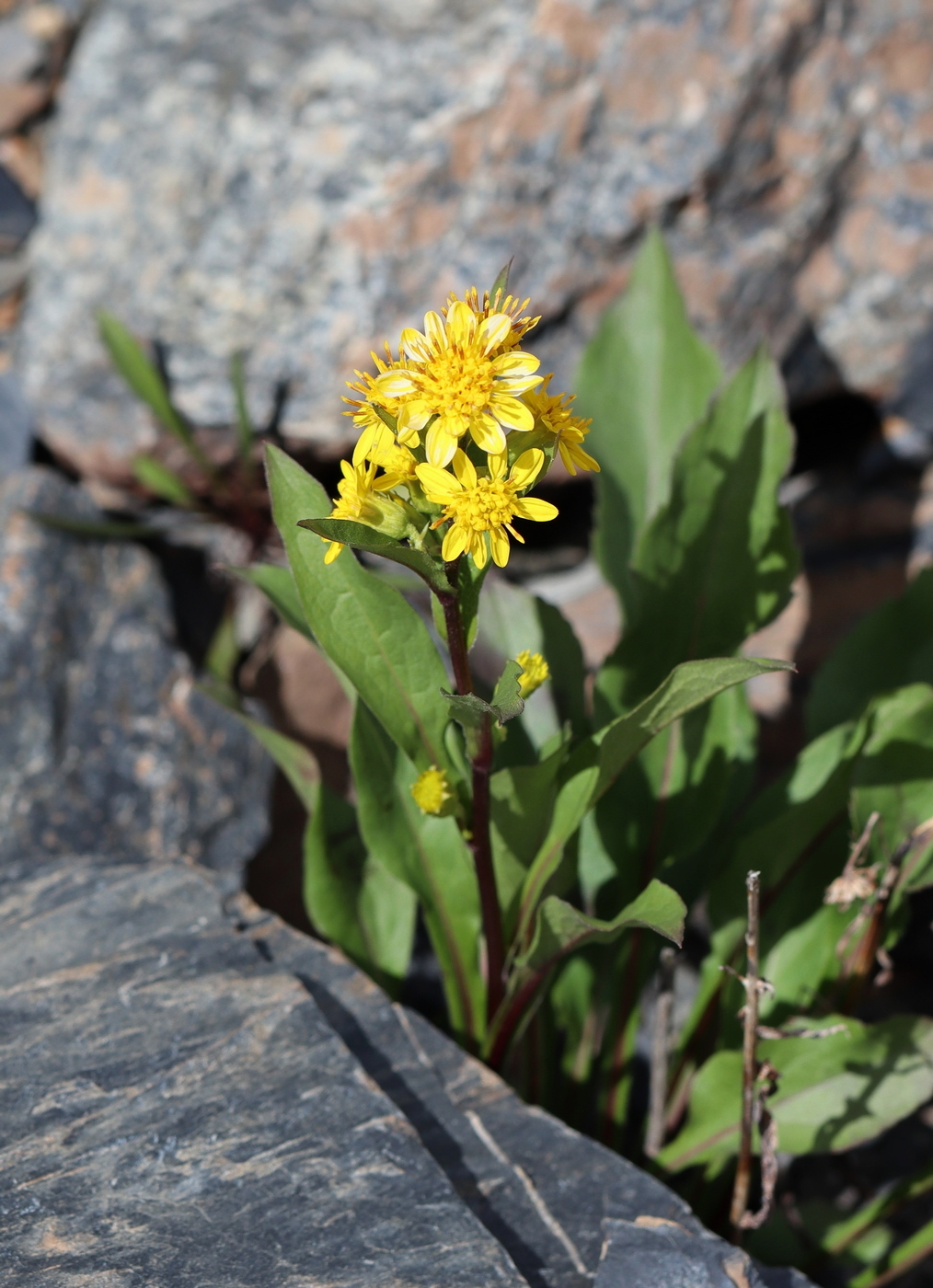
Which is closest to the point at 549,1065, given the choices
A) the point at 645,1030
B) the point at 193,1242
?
the point at 645,1030

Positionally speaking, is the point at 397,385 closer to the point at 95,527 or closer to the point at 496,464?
the point at 496,464

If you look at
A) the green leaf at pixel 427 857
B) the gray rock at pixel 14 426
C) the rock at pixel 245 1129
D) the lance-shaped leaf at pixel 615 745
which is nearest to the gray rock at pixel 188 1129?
the rock at pixel 245 1129

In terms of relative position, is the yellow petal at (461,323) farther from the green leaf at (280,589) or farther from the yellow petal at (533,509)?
the green leaf at (280,589)

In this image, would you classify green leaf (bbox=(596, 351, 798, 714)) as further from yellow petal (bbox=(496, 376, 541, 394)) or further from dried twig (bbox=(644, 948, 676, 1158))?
yellow petal (bbox=(496, 376, 541, 394))

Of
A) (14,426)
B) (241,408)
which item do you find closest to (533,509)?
(241,408)

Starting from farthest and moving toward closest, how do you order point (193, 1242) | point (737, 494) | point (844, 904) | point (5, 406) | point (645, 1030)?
point (5, 406) → point (645, 1030) → point (737, 494) → point (844, 904) → point (193, 1242)

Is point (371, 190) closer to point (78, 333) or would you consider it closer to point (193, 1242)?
point (78, 333)
